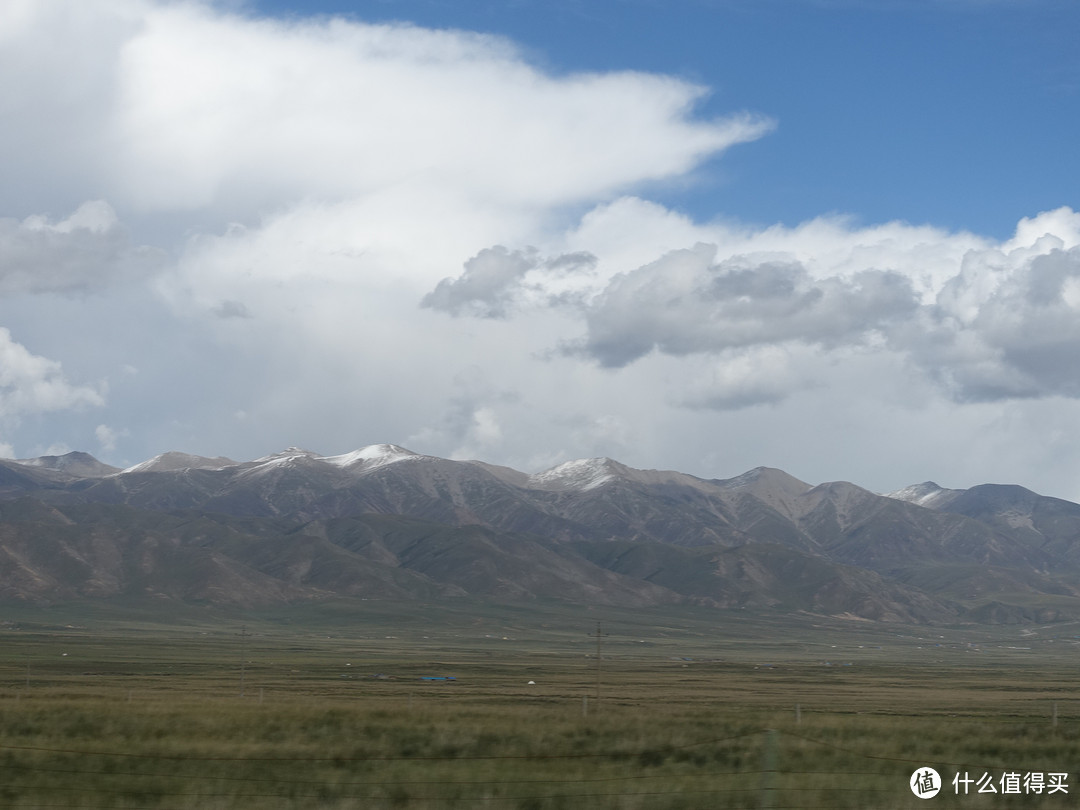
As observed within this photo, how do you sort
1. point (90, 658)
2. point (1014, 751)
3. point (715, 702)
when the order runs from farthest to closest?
point (90, 658) → point (715, 702) → point (1014, 751)

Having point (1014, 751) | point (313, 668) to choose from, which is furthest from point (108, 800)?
point (313, 668)

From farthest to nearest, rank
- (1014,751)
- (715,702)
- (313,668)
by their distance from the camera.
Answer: (313,668) → (715,702) → (1014,751)

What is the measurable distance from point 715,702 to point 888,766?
61.6 metres

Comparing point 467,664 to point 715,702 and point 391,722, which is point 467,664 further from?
point 391,722

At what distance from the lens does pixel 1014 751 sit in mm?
32188

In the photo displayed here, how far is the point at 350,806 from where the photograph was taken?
68.9 feet

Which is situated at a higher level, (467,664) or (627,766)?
(627,766)

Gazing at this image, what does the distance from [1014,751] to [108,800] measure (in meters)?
23.5

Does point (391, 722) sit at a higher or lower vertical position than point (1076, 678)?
higher

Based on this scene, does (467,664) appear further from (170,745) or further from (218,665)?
(170,745)

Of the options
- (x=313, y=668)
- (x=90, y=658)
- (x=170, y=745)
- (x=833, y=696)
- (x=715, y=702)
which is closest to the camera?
(x=170, y=745)

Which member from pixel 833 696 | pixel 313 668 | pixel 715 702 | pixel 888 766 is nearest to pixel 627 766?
pixel 888 766

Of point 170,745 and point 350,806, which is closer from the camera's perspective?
point 350,806

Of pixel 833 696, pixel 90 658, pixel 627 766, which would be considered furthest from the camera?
pixel 90 658
